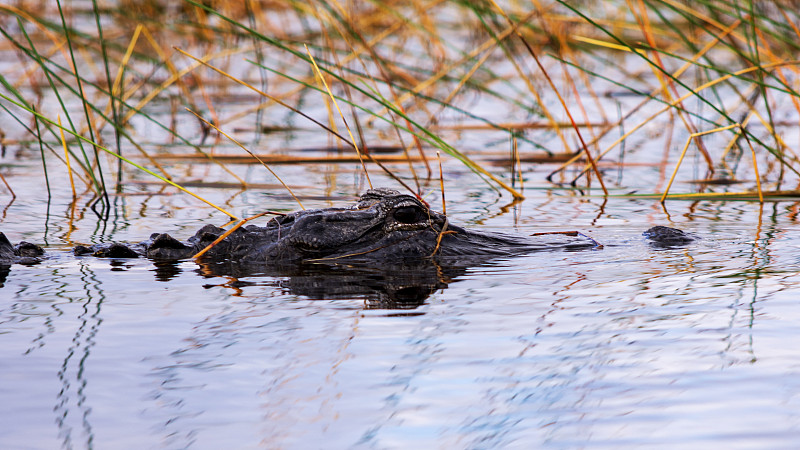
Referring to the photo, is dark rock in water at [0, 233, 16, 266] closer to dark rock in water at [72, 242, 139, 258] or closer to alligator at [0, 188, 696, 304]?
alligator at [0, 188, 696, 304]

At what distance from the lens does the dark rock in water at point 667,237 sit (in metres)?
5.19

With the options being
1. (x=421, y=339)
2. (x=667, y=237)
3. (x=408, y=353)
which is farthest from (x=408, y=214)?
(x=408, y=353)

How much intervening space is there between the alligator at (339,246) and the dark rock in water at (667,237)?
42cm

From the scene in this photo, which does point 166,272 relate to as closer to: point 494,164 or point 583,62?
point 494,164

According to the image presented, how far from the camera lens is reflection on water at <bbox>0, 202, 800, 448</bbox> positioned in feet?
9.02

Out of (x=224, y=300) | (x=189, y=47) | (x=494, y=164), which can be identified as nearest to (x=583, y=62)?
(x=189, y=47)

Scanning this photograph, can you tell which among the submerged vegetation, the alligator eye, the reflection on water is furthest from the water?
the submerged vegetation

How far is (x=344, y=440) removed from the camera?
2.68 meters

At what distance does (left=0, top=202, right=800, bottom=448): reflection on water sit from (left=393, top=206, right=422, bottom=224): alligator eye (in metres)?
0.26

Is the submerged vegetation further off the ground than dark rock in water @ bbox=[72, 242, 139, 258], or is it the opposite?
the submerged vegetation

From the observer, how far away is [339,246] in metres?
4.93

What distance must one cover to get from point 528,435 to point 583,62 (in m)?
11.1

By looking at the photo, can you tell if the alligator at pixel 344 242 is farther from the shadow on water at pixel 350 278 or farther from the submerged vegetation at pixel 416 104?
the submerged vegetation at pixel 416 104

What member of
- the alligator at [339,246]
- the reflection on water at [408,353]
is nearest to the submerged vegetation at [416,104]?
the alligator at [339,246]
